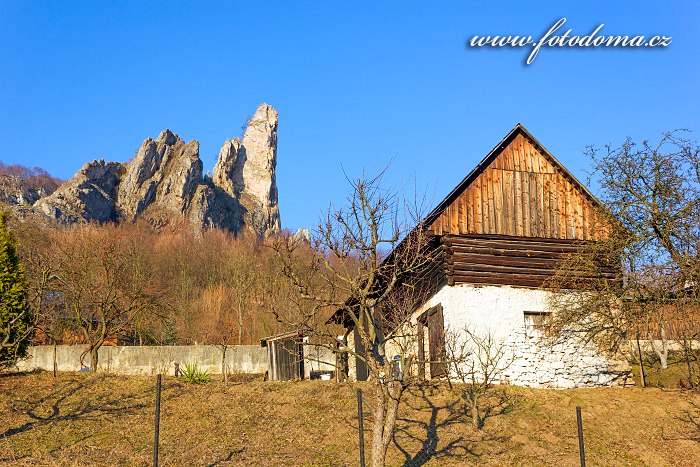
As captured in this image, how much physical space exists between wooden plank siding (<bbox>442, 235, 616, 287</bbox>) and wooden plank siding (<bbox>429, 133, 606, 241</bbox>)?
0.91 ft

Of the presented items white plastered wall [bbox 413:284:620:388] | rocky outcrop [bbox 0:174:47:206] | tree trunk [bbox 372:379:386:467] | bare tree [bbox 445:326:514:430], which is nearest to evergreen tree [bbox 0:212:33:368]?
bare tree [bbox 445:326:514:430]

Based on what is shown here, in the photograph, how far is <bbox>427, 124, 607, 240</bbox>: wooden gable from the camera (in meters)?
23.0

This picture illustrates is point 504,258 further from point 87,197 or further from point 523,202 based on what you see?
point 87,197

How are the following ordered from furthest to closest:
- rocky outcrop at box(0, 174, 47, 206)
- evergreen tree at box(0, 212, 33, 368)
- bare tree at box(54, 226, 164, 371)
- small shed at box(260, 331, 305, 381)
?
rocky outcrop at box(0, 174, 47, 206), small shed at box(260, 331, 305, 381), bare tree at box(54, 226, 164, 371), evergreen tree at box(0, 212, 33, 368)

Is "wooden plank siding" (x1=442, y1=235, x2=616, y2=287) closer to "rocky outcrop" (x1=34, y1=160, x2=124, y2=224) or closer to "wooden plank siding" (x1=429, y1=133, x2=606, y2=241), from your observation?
"wooden plank siding" (x1=429, y1=133, x2=606, y2=241)

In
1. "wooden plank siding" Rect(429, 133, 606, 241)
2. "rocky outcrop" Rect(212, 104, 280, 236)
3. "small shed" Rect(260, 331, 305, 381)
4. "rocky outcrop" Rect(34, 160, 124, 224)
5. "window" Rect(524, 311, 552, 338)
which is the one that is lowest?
"small shed" Rect(260, 331, 305, 381)

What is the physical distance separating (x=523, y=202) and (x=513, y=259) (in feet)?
6.81

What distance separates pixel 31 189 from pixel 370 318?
370 feet

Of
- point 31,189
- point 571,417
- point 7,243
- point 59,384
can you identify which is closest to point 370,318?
point 571,417

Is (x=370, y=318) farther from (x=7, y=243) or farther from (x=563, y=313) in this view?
(x=7, y=243)

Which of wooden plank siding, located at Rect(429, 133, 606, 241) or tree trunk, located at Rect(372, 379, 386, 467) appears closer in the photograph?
tree trunk, located at Rect(372, 379, 386, 467)

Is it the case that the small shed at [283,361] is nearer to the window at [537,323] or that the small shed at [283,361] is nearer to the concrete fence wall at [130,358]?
the concrete fence wall at [130,358]

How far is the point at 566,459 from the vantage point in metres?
15.2

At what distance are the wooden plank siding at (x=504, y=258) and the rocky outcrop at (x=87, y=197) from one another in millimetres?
78557
